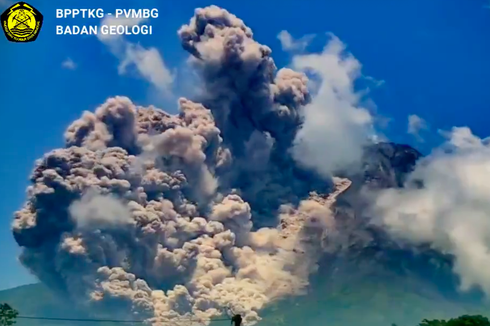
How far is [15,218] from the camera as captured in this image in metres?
35.2

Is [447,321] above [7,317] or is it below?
below

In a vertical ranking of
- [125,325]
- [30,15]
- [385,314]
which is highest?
[385,314]

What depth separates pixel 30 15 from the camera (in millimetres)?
→ 20266

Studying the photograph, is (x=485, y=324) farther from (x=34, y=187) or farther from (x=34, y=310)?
(x=34, y=310)

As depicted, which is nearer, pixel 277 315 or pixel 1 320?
pixel 1 320

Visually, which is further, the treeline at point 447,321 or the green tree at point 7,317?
the green tree at point 7,317

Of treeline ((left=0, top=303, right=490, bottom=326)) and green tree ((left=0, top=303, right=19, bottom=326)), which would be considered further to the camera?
green tree ((left=0, top=303, right=19, bottom=326))

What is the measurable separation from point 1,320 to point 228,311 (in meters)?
12.6

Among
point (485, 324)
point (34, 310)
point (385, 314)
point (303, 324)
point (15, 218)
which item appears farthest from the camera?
point (385, 314)

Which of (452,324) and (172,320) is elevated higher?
(172,320)

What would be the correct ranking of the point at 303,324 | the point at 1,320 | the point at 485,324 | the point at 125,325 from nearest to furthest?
the point at 485,324 → the point at 1,320 → the point at 125,325 → the point at 303,324

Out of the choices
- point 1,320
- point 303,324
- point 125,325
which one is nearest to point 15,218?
point 1,320

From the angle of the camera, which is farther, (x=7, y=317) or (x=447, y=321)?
(x=7, y=317)

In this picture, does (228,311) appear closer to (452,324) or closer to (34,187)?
(34,187)
